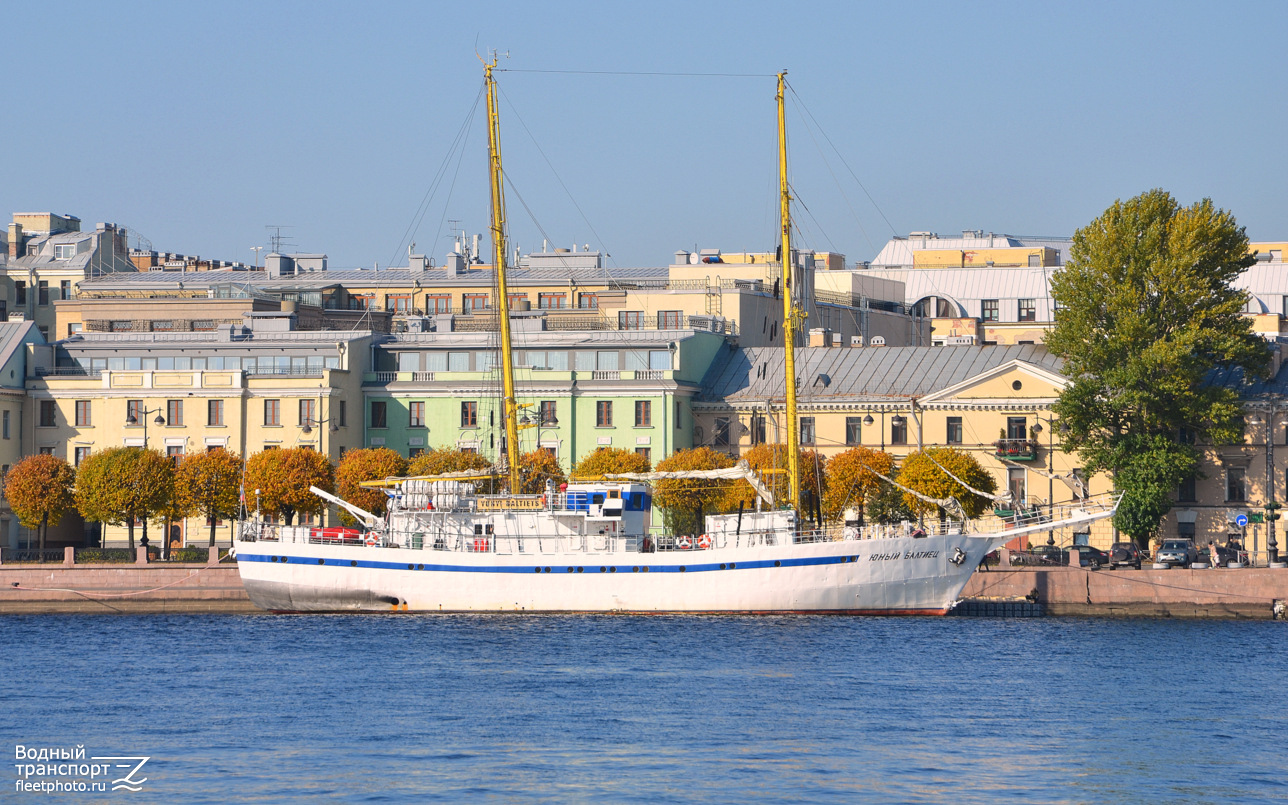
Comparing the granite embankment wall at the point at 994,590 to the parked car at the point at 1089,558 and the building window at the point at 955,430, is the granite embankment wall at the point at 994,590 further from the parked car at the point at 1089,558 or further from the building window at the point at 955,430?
the building window at the point at 955,430

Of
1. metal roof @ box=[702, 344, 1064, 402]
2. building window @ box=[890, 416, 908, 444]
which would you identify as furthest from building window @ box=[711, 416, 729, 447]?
building window @ box=[890, 416, 908, 444]

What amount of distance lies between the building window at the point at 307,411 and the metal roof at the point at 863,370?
63.2ft

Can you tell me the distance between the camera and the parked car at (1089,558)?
79.4 meters

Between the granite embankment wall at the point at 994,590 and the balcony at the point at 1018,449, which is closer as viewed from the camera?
the granite embankment wall at the point at 994,590

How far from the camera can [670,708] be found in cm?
5353

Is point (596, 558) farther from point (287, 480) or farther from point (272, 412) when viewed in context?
point (272, 412)

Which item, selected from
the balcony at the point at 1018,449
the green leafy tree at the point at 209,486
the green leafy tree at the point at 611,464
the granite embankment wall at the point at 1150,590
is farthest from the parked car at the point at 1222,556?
the green leafy tree at the point at 209,486

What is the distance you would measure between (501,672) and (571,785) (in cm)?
1797

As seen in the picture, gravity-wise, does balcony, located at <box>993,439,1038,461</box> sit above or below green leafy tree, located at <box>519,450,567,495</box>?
above

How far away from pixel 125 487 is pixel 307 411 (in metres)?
12.4

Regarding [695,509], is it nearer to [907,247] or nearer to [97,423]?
[97,423]

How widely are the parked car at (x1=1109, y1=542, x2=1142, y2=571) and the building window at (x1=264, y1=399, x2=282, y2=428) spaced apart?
A: 38.7 m

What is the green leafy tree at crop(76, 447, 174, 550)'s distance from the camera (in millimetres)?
89250

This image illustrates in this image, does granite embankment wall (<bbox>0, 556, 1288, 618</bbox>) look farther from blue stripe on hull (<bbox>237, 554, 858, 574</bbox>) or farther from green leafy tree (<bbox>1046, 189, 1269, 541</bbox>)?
green leafy tree (<bbox>1046, 189, 1269, 541</bbox>)
